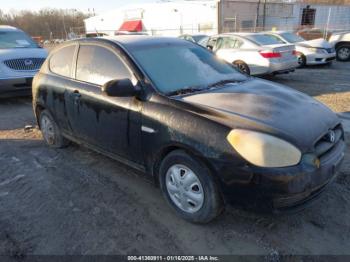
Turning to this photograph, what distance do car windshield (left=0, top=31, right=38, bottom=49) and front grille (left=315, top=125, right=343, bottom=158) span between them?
8.73 metres

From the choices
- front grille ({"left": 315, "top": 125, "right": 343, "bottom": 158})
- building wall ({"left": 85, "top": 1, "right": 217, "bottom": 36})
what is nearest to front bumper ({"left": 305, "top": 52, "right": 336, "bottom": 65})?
front grille ({"left": 315, "top": 125, "right": 343, "bottom": 158})

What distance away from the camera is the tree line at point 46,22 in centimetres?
4959

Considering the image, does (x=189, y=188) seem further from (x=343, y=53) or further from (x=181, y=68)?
(x=343, y=53)

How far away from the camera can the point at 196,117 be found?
108 inches

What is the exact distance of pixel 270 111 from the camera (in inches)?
112

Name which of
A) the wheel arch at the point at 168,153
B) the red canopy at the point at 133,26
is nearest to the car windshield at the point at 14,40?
the wheel arch at the point at 168,153

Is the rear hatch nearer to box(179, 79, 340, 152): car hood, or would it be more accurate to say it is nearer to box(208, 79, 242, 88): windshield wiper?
box(208, 79, 242, 88): windshield wiper

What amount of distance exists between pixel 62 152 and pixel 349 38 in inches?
540

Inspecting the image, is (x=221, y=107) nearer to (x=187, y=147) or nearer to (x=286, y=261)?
(x=187, y=147)

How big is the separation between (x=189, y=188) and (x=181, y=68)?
1.39 m

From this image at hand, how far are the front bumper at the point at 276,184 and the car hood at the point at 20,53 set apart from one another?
743cm

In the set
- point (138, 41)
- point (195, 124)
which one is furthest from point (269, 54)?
point (195, 124)

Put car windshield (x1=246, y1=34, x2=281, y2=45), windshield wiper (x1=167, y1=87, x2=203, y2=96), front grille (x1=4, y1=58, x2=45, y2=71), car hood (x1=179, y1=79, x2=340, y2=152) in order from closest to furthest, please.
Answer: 1. car hood (x1=179, y1=79, x2=340, y2=152)
2. windshield wiper (x1=167, y1=87, x2=203, y2=96)
3. front grille (x1=4, y1=58, x2=45, y2=71)
4. car windshield (x1=246, y1=34, x2=281, y2=45)

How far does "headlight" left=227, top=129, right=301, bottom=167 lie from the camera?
2.42 m
